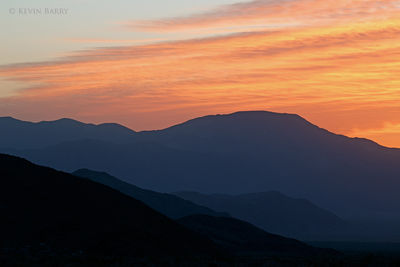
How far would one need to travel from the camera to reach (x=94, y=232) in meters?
52.1

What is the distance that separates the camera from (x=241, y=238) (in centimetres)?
9338

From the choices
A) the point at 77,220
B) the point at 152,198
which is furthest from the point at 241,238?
the point at 152,198

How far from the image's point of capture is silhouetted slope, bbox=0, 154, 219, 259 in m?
49.9

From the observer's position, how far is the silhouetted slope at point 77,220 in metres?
49.9

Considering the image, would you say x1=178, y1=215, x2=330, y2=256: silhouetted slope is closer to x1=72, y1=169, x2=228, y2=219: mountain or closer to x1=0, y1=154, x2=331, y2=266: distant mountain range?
x1=0, y1=154, x2=331, y2=266: distant mountain range

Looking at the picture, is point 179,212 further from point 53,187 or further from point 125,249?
point 125,249

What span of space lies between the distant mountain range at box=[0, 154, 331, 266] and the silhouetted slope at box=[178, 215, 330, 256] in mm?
16231

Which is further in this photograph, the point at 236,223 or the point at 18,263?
the point at 236,223

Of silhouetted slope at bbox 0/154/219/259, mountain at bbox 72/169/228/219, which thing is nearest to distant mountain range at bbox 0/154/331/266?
silhouetted slope at bbox 0/154/219/259

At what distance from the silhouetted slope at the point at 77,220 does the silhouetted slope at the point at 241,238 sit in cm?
1606

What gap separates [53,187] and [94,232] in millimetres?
11149

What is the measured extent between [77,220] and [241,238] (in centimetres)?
4200

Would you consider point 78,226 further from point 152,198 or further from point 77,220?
point 152,198

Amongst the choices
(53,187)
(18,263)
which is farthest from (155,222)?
(18,263)
